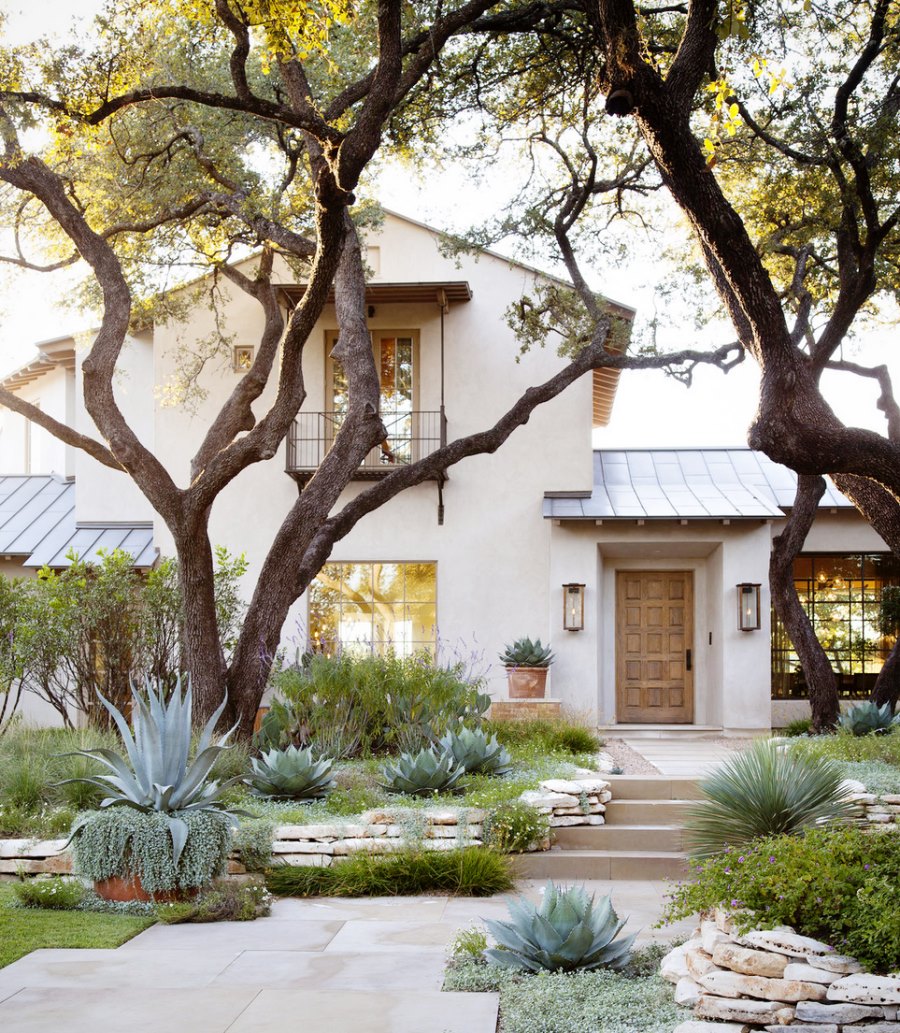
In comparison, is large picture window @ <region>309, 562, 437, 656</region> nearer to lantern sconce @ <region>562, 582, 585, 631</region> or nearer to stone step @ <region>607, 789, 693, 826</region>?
lantern sconce @ <region>562, 582, 585, 631</region>

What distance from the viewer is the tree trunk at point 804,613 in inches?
503

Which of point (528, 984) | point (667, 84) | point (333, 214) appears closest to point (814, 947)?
point (528, 984)

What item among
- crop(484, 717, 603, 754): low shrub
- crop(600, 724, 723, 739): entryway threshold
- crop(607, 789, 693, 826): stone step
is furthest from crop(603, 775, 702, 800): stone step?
crop(600, 724, 723, 739): entryway threshold

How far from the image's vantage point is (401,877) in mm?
7727

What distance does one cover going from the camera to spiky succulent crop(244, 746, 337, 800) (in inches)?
350

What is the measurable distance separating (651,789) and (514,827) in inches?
76.4

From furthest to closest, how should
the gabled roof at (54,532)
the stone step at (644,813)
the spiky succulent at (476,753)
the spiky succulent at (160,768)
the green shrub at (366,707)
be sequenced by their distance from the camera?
the gabled roof at (54,532)
the green shrub at (366,707)
the spiky succulent at (476,753)
the stone step at (644,813)
the spiky succulent at (160,768)

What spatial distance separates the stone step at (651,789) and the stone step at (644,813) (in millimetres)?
407

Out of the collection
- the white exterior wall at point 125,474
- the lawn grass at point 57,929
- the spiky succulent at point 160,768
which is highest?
the white exterior wall at point 125,474

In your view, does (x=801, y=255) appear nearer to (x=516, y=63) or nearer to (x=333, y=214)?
(x=516, y=63)

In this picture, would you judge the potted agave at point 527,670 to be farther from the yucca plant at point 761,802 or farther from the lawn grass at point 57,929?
the lawn grass at point 57,929

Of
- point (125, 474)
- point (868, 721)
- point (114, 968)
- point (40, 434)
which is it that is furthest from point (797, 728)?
point (40, 434)

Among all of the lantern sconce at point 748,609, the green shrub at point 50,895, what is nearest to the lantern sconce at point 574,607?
the lantern sconce at point 748,609

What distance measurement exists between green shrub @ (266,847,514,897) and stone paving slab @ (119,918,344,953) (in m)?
0.76
